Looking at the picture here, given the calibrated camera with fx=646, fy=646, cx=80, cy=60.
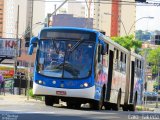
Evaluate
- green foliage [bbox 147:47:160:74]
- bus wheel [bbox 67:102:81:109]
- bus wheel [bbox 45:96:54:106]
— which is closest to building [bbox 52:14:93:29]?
green foliage [bbox 147:47:160:74]

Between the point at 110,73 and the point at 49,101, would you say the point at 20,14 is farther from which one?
the point at 49,101

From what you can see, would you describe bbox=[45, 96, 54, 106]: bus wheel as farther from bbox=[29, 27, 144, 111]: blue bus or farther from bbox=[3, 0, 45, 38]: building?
bbox=[3, 0, 45, 38]: building

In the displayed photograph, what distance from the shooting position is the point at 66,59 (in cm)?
2509

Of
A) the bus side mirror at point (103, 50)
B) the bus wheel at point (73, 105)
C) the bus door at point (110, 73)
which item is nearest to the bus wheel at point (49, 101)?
the bus wheel at point (73, 105)

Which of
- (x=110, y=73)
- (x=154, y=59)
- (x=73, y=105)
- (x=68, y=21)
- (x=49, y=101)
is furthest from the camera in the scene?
(x=154, y=59)

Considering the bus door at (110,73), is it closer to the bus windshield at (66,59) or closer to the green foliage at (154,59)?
the bus windshield at (66,59)

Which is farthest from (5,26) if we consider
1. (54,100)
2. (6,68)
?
(54,100)

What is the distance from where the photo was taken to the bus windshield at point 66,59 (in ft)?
82.2

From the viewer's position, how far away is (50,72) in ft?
82.8

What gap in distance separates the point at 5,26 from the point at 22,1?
28.3ft

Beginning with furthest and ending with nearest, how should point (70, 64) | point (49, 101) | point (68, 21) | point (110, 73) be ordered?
point (68, 21)
point (110, 73)
point (49, 101)
point (70, 64)

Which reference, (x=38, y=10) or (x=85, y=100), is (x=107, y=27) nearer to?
(x=38, y=10)

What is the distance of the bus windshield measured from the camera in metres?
25.1

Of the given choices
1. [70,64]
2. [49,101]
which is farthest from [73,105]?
[70,64]
